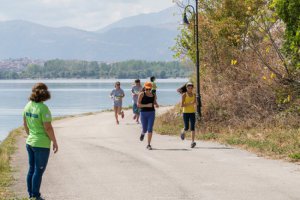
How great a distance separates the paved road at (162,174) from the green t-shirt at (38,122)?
3.48 feet

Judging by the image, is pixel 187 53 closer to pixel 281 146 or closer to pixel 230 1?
pixel 230 1

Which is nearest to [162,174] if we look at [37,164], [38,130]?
[37,164]

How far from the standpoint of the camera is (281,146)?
15.3 m

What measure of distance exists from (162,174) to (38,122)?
3.41 meters

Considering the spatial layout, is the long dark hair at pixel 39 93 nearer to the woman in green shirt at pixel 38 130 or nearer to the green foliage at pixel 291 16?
the woman in green shirt at pixel 38 130

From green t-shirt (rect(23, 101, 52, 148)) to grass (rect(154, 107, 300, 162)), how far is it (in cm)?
624

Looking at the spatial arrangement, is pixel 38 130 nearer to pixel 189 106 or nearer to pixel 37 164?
pixel 37 164

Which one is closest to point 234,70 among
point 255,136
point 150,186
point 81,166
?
point 255,136

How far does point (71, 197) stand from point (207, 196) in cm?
213

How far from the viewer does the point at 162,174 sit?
11766 millimetres

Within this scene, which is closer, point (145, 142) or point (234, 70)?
point (145, 142)

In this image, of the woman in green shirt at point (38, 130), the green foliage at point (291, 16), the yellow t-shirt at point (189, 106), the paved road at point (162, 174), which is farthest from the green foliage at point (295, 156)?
the woman in green shirt at point (38, 130)

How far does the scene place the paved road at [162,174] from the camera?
32.0 ft

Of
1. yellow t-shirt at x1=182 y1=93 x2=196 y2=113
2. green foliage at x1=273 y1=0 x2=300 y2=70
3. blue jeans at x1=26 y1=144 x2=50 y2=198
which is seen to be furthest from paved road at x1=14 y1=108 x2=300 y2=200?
green foliage at x1=273 y1=0 x2=300 y2=70
